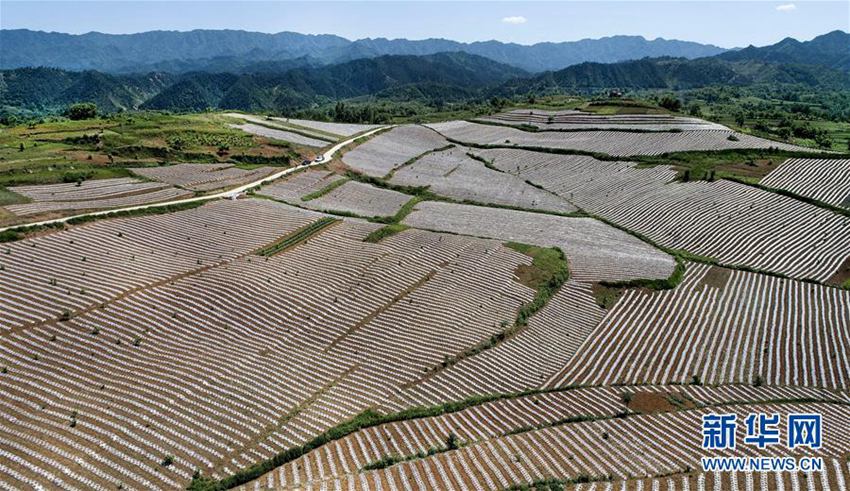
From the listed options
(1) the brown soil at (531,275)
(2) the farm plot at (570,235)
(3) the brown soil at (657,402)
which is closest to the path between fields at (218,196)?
(2) the farm plot at (570,235)

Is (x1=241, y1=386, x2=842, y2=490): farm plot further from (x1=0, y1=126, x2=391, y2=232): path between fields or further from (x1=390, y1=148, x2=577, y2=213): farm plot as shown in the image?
(x1=390, y1=148, x2=577, y2=213): farm plot

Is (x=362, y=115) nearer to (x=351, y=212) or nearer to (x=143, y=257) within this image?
(x=351, y=212)

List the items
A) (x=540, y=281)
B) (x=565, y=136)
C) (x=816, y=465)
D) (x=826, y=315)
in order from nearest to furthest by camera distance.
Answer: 1. (x=816, y=465)
2. (x=826, y=315)
3. (x=540, y=281)
4. (x=565, y=136)

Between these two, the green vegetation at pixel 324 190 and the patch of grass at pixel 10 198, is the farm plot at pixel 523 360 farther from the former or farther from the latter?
the patch of grass at pixel 10 198

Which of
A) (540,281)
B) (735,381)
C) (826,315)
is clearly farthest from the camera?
(540,281)

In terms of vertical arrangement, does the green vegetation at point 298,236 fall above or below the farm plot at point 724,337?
above

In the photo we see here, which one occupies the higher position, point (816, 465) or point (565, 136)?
point (565, 136)

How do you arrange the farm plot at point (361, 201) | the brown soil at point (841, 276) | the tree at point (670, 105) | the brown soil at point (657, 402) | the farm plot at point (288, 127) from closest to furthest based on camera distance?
the brown soil at point (657, 402) < the brown soil at point (841, 276) < the farm plot at point (361, 201) < the farm plot at point (288, 127) < the tree at point (670, 105)

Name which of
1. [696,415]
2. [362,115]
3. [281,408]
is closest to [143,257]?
[281,408]
